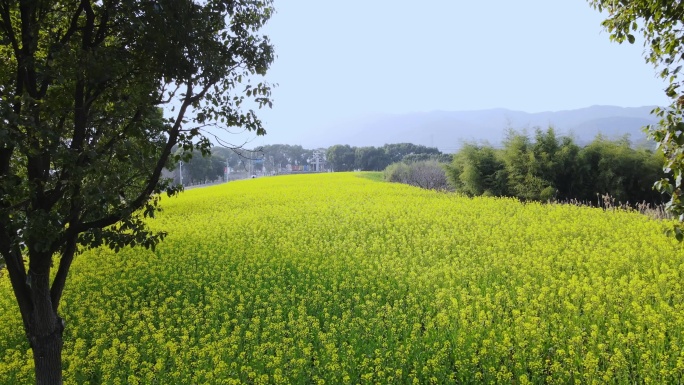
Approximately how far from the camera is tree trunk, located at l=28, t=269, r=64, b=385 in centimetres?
385

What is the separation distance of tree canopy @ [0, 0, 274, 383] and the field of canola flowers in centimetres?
227

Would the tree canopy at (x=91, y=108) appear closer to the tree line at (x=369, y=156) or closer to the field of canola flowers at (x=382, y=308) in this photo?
the field of canola flowers at (x=382, y=308)

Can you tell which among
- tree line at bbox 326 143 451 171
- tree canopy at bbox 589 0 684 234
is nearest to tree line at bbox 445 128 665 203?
tree canopy at bbox 589 0 684 234

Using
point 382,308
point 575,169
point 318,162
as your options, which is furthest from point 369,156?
point 382,308

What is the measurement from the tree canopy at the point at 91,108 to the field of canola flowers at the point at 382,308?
2266mm

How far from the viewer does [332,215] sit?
16.7 metres

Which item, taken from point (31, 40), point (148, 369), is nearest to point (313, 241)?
point (148, 369)

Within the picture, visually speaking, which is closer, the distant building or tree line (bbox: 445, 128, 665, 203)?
tree line (bbox: 445, 128, 665, 203)

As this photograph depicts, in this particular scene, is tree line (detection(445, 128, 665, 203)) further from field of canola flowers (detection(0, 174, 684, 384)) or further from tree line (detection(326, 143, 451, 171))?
tree line (detection(326, 143, 451, 171))

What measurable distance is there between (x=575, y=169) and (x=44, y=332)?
24.1m

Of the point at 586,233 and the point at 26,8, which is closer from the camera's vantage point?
the point at 26,8

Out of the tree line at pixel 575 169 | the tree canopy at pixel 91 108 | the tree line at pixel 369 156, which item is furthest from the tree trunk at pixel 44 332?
the tree line at pixel 369 156

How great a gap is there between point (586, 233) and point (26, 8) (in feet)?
41.2

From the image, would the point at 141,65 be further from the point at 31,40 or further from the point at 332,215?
the point at 332,215
